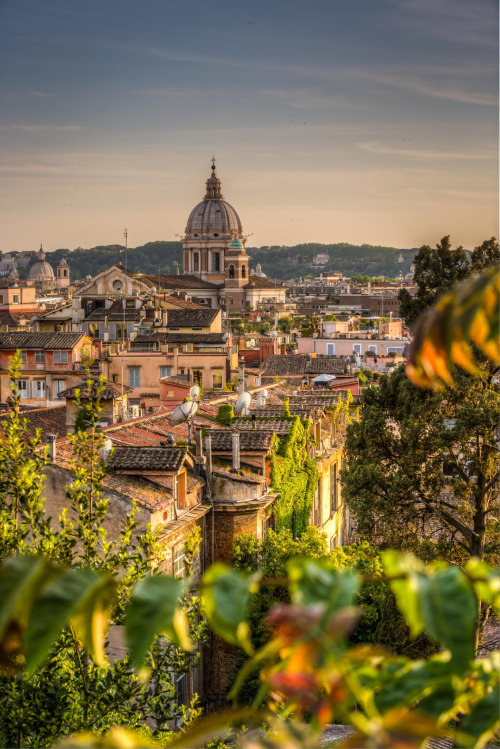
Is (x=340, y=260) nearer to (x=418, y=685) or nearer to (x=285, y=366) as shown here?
(x=285, y=366)

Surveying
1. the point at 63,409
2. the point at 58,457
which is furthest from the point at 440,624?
the point at 63,409

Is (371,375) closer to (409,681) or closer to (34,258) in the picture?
(409,681)

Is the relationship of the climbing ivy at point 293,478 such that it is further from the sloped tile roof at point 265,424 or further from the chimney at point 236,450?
the chimney at point 236,450

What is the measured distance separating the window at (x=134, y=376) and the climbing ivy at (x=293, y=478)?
14.5m

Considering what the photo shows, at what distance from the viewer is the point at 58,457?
11672 mm

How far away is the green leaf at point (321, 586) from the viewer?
51.3 inches

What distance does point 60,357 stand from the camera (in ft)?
106

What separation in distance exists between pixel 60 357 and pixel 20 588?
31.6 meters

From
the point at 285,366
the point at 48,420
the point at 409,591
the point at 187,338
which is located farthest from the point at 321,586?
the point at 187,338

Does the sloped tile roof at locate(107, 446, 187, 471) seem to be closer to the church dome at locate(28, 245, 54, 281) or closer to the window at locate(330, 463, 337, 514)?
the window at locate(330, 463, 337, 514)

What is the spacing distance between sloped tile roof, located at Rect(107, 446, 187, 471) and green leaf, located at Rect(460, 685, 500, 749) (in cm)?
1045

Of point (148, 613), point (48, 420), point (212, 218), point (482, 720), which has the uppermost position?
point (212, 218)

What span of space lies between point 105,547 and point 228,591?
500cm

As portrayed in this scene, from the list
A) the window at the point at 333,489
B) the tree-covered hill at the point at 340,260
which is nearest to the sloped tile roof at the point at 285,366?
the window at the point at 333,489
